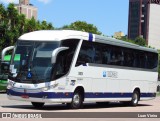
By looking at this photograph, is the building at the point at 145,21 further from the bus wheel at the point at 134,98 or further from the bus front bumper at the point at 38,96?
the bus front bumper at the point at 38,96

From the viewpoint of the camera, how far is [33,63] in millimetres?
20656

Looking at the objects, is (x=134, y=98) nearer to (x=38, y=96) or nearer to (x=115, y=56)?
(x=115, y=56)

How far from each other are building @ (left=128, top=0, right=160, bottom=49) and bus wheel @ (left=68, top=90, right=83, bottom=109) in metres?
160

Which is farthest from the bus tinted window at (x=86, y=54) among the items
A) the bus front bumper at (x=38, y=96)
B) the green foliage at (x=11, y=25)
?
the green foliage at (x=11, y=25)

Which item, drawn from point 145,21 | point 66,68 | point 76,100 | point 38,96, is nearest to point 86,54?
point 66,68

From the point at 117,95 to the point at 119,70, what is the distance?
1.30 meters

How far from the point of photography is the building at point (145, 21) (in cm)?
18412

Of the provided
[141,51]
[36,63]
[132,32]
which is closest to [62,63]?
[36,63]

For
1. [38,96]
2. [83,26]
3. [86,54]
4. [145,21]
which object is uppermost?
[145,21]

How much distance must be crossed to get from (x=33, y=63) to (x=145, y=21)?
551ft

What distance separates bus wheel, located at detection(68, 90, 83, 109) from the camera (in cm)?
2188

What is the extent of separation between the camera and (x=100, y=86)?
24.2m

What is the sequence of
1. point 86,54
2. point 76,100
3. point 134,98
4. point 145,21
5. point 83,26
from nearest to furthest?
1. point 76,100
2. point 86,54
3. point 134,98
4. point 83,26
5. point 145,21

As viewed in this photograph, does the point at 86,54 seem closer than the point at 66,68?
No
